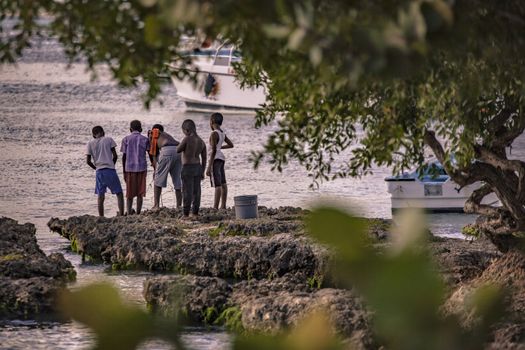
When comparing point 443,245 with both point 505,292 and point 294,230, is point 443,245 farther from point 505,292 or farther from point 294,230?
point 505,292

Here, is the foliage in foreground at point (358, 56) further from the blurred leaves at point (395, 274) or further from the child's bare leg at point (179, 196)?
the child's bare leg at point (179, 196)

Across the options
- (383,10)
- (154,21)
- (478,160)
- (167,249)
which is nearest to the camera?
(383,10)

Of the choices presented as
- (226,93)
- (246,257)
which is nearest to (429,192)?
(246,257)

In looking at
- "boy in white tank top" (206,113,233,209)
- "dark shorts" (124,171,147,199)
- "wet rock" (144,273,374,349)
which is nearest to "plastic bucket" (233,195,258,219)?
"boy in white tank top" (206,113,233,209)

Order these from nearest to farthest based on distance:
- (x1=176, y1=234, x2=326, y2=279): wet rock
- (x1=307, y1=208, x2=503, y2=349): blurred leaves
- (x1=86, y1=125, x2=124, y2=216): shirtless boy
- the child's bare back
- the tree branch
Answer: (x1=307, y1=208, x2=503, y2=349): blurred leaves → the tree branch → (x1=176, y1=234, x2=326, y2=279): wet rock → the child's bare back → (x1=86, y1=125, x2=124, y2=216): shirtless boy

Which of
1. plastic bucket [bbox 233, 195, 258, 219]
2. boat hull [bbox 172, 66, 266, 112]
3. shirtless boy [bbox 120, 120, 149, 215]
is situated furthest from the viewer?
boat hull [bbox 172, 66, 266, 112]

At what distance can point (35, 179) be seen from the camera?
32.6 m

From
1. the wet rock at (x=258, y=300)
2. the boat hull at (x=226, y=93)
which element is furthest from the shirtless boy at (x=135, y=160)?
the boat hull at (x=226, y=93)

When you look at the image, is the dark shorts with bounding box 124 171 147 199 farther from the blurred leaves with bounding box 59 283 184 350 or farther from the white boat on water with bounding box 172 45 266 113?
the white boat on water with bounding box 172 45 266 113

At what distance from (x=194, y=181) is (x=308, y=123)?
8230 mm

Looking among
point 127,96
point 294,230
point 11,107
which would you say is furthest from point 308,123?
point 127,96

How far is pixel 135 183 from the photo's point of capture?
19.9 metres

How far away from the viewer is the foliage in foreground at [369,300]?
185 cm

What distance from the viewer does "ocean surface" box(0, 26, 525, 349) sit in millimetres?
12055
